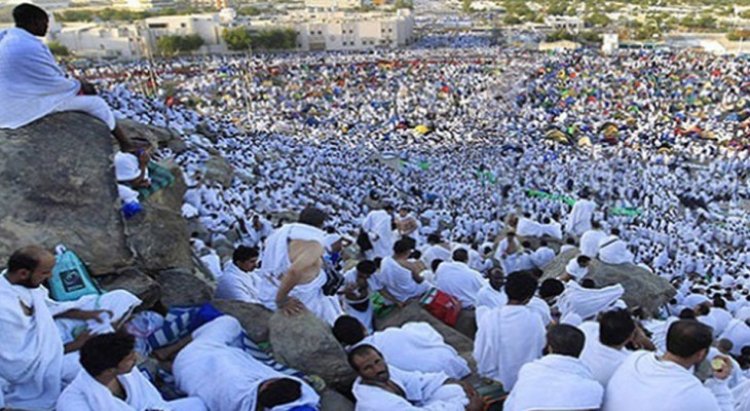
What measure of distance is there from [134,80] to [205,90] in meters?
3.89

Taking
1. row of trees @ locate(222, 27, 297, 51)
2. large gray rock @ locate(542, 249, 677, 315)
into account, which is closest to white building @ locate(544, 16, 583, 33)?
row of trees @ locate(222, 27, 297, 51)

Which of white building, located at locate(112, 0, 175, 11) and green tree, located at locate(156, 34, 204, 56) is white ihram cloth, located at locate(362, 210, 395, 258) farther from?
white building, located at locate(112, 0, 175, 11)

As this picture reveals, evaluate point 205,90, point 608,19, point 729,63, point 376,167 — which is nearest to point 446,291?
point 376,167

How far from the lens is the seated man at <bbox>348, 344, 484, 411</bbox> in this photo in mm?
2666

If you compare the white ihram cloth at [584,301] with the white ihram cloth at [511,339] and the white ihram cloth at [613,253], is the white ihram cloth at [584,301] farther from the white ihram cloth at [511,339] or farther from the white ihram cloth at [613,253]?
the white ihram cloth at [511,339]

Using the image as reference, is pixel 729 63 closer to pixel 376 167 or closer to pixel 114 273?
pixel 376 167

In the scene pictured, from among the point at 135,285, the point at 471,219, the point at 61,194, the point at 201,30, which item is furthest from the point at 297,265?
the point at 201,30

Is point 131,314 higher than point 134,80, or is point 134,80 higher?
point 131,314

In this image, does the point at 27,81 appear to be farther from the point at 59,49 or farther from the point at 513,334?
the point at 59,49

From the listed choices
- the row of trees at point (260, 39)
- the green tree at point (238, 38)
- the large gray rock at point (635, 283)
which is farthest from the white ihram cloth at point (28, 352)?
the green tree at point (238, 38)

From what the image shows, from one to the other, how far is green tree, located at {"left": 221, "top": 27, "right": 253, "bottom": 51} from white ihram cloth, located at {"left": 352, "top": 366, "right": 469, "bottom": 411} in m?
48.4

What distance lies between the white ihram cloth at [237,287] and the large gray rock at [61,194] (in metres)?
0.63

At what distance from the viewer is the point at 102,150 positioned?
155 inches

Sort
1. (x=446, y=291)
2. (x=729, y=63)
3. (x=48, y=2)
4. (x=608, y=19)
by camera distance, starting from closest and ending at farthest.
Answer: (x=446, y=291)
(x=729, y=63)
(x=608, y=19)
(x=48, y=2)
